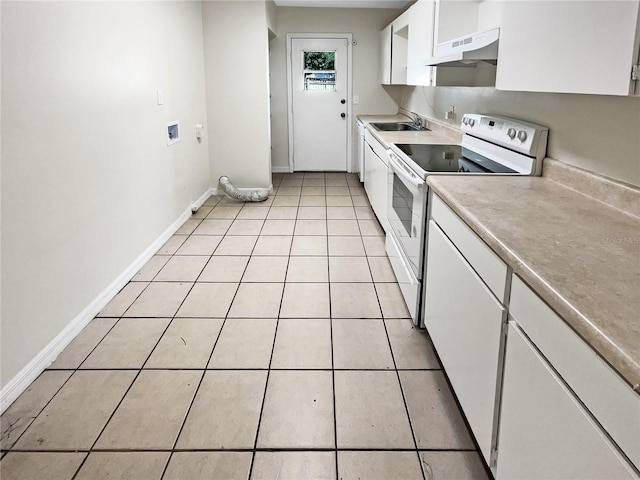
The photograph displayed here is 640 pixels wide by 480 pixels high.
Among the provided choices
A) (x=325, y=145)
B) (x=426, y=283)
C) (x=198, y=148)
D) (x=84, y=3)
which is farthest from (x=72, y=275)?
(x=325, y=145)

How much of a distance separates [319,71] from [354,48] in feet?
1.88

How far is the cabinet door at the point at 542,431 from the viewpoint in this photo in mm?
917

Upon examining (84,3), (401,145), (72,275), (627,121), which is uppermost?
(84,3)

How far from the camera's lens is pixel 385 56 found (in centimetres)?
630

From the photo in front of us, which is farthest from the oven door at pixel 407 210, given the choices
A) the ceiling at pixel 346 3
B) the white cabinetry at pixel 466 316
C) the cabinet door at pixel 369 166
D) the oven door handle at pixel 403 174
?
the ceiling at pixel 346 3

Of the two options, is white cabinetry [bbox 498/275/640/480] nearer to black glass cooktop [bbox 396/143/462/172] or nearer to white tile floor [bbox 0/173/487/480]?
white tile floor [bbox 0/173/487/480]

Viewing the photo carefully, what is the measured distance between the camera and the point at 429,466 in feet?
5.63

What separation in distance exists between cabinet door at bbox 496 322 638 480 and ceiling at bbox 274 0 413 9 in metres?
5.77

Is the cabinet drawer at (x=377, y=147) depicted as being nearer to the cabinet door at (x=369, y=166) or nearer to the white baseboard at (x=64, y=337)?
the cabinet door at (x=369, y=166)

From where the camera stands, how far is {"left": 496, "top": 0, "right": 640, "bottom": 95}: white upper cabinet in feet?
4.25

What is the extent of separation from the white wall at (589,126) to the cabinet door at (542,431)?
89 centimetres

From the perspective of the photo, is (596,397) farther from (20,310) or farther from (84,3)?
(84,3)

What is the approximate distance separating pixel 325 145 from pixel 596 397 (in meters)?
6.63

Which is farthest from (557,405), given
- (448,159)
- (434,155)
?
(434,155)
